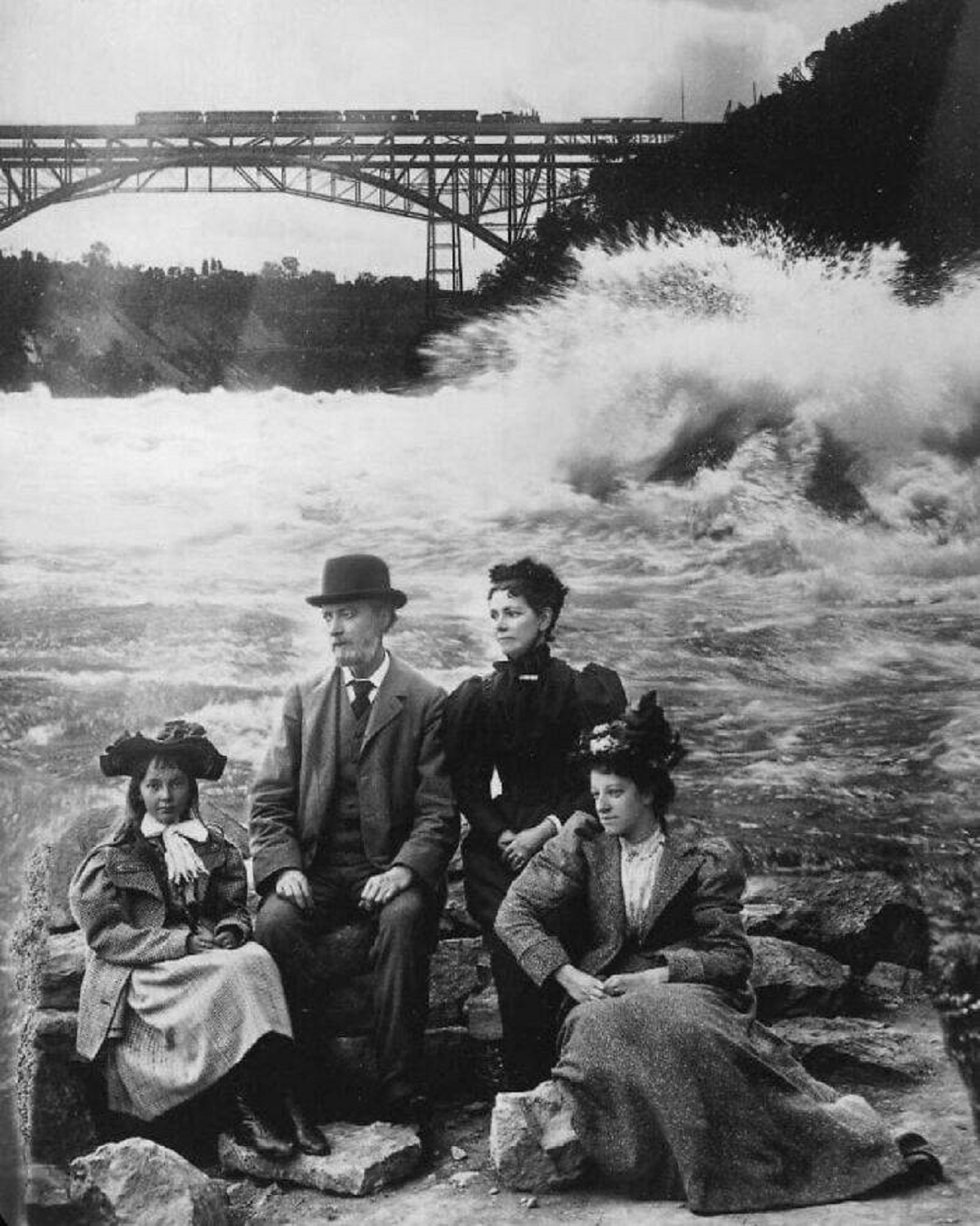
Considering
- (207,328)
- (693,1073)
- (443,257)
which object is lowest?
(693,1073)

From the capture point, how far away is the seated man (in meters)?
2.58

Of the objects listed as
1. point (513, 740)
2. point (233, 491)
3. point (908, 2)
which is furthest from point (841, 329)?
point (233, 491)

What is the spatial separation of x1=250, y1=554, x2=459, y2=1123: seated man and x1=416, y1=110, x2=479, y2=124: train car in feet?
3.71

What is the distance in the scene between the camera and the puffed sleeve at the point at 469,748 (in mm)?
2789

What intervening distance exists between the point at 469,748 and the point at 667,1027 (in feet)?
2.46

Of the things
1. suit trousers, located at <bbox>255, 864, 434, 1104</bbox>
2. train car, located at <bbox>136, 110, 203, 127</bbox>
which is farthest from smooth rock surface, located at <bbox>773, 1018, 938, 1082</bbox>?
train car, located at <bbox>136, 110, 203, 127</bbox>

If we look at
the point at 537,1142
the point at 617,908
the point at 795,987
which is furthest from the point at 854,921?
the point at 537,1142

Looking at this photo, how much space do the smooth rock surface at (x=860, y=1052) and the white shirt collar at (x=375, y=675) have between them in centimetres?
112

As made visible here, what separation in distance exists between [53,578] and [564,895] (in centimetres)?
145

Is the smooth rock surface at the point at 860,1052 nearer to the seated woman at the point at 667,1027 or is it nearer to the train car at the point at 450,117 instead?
the seated woman at the point at 667,1027

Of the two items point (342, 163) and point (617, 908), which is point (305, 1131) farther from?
point (342, 163)

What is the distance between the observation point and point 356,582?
2.88 meters

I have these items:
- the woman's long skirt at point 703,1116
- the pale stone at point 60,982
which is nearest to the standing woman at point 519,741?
the woman's long skirt at point 703,1116

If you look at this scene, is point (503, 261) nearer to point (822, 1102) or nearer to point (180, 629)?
point (180, 629)
